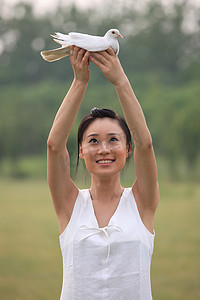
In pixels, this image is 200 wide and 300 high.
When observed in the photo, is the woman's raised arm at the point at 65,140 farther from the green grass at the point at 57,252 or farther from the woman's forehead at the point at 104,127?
the green grass at the point at 57,252

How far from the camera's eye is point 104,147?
148 cm

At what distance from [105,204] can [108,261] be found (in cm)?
22

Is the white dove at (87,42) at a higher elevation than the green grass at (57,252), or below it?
higher

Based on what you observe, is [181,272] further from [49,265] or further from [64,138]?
[64,138]

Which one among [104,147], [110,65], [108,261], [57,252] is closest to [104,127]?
[104,147]

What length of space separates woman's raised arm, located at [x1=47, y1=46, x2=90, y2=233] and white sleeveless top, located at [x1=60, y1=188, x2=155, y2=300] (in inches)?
A: 4.1

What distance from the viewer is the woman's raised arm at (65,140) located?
1422mm

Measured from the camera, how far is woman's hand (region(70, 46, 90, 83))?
56.2 inches

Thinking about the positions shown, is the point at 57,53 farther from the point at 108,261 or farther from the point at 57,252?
the point at 57,252

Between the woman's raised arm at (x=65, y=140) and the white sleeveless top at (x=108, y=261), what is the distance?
0.34 ft

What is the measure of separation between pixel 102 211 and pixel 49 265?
4.39 metres

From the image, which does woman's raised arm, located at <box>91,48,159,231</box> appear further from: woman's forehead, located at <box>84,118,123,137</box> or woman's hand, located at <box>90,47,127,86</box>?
woman's forehead, located at <box>84,118,123,137</box>

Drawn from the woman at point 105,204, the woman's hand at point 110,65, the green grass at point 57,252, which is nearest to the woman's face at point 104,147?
the woman at point 105,204

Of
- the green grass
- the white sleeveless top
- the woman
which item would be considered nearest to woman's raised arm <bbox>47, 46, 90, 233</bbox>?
the woman
